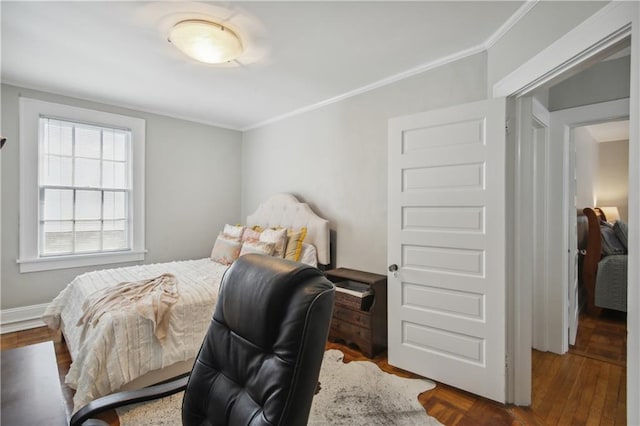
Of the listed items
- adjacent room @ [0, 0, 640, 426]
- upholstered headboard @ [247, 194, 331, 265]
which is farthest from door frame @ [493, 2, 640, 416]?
upholstered headboard @ [247, 194, 331, 265]

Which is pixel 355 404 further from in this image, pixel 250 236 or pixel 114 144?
pixel 114 144

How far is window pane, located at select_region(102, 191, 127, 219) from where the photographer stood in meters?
3.93

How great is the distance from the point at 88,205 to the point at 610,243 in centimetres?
664

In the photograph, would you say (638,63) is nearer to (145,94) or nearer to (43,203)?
(145,94)

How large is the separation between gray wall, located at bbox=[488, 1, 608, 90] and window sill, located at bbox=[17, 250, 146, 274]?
444 cm

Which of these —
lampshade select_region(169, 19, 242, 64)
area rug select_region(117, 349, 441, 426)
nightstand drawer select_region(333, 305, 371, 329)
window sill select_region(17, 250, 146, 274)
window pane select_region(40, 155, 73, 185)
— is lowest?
area rug select_region(117, 349, 441, 426)

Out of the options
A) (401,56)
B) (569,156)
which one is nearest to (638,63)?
(401,56)

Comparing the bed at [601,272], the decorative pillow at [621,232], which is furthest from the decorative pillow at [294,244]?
the decorative pillow at [621,232]

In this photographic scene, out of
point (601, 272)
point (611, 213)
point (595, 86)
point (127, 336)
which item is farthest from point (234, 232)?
point (611, 213)

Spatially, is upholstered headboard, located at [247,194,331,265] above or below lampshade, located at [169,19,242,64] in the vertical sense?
below

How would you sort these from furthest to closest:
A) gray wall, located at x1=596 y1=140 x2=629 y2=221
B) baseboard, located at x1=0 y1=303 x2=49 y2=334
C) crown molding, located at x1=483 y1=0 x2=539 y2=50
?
1. gray wall, located at x1=596 y1=140 x2=629 y2=221
2. baseboard, located at x1=0 y1=303 x2=49 y2=334
3. crown molding, located at x1=483 y1=0 x2=539 y2=50

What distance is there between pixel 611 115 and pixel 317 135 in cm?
279

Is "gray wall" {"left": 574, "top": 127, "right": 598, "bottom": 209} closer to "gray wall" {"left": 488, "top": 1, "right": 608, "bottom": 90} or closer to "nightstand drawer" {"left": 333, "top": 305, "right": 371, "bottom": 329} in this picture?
"gray wall" {"left": 488, "top": 1, "right": 608, "bottom": 90}

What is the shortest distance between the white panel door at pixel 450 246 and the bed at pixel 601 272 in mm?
2514
